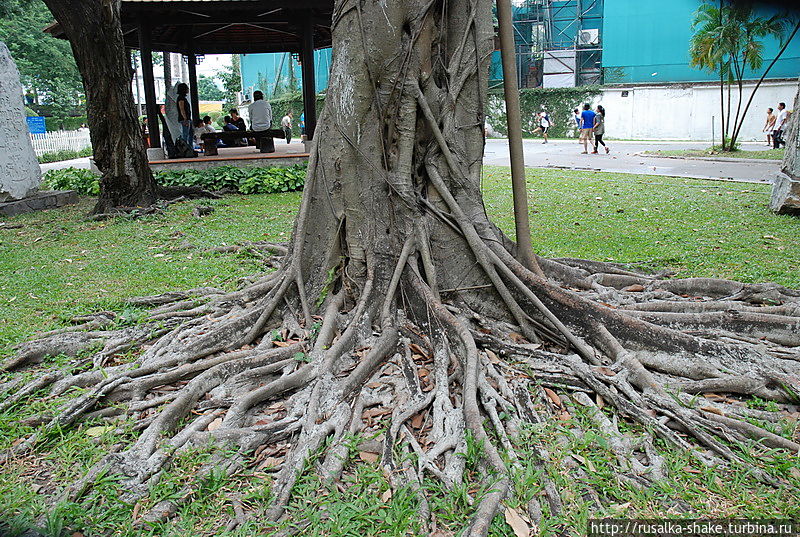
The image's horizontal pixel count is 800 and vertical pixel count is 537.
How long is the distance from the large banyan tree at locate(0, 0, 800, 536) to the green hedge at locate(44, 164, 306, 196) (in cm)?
830

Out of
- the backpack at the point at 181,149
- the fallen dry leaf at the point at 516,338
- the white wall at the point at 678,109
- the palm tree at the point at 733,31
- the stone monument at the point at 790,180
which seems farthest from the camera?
the white wall at the point at 678,109

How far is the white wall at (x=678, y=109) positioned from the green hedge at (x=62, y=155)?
26.8 meters

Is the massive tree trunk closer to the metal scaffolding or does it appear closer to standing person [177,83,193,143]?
standing person [177,83,193,143]

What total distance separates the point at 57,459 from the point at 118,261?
179 inches

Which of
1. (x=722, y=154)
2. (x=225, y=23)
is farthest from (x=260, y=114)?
(x=722, y=154)

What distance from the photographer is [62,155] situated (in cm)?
2861

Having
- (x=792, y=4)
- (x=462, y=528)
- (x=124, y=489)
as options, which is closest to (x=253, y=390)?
(x=124, y=489)

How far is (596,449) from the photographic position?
3148mm

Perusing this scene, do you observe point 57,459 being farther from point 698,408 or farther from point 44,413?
point 698,408

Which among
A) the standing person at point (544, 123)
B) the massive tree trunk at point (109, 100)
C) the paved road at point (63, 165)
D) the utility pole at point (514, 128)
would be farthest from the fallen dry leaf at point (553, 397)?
the standing person at point (544, 123)

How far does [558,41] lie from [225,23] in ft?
91.8

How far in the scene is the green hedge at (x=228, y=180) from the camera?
1313 centimetres

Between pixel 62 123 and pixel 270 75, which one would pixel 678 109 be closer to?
pixel 270 75

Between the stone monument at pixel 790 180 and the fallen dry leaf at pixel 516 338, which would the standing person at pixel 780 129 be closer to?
the stone monument at pixel 790 180
